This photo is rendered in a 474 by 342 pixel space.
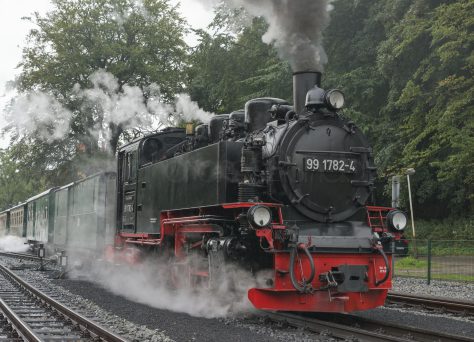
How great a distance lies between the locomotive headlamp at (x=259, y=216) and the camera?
7.49 meters

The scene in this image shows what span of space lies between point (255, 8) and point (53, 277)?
9.14m

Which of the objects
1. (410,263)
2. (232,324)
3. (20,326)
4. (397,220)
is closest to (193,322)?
(232,324)

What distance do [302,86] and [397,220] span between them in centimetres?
226

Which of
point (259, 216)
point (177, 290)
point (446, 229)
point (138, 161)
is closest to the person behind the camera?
point (259, 216)

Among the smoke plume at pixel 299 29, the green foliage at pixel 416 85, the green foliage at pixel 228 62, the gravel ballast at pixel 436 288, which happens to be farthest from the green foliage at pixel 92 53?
the smoke plume at pixel 299 29

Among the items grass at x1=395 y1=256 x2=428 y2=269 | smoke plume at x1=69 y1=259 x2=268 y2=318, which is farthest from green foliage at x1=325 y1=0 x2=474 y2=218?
smoke plume at x1=69 y1=259 x2=268 y2=318

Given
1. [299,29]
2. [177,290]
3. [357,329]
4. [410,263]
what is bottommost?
[357,329]

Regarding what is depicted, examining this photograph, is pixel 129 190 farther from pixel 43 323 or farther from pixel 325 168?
pixel 325 168

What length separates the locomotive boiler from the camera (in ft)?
25.0

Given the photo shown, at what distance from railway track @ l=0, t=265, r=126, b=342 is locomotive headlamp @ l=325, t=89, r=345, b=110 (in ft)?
13.3

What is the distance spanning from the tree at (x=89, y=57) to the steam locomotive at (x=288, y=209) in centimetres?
2326

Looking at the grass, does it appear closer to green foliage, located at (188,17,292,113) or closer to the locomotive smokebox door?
the locomotive smokebox door

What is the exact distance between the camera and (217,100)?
2880 cm

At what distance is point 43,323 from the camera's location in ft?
27.6
